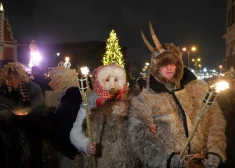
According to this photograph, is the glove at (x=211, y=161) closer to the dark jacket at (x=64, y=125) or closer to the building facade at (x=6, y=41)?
the dark jacket at (x=64, y=125)

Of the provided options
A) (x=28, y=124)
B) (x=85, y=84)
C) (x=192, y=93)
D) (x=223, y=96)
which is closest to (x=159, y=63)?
(x=192, y=93)

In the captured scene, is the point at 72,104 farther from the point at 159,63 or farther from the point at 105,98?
the point at 159,63

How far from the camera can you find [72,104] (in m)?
5.41

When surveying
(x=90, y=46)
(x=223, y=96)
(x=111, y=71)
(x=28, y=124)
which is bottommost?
(x=28, y=124)

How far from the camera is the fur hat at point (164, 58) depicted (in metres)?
3.84

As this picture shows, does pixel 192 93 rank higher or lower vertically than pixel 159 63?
lower

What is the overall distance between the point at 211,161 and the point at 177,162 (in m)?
0.36

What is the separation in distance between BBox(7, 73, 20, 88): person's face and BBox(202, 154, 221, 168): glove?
314 cm

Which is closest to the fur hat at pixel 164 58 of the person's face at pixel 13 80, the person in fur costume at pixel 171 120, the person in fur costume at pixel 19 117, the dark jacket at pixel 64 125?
the person in fur costume at pixel 171 120

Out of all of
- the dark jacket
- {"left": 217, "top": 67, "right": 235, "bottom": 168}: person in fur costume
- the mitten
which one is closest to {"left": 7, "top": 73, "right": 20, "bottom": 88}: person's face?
the dark jacket

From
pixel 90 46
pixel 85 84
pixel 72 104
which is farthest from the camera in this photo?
pixel 90 46

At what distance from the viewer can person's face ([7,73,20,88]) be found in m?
5.61

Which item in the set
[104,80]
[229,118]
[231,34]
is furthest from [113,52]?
[104,80]

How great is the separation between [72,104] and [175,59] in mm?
2041
